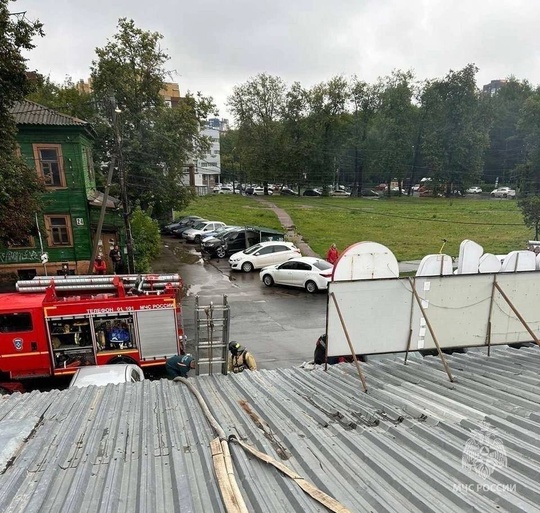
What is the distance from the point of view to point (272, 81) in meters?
58.9

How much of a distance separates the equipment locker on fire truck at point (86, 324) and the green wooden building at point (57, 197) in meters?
10.8

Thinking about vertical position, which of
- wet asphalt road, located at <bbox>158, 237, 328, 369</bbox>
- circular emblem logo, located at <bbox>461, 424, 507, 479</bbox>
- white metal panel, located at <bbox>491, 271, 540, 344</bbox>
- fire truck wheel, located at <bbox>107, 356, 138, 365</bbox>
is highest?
white metal panel, located at <bbox>491, 271, 540, 344</bbox>

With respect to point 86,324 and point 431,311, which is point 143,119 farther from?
point 431,311

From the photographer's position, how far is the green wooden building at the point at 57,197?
1833 cm

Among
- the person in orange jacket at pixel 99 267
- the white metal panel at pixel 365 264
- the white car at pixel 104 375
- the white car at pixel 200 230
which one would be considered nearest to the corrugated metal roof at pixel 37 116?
the person in orange jacket at pixel 99 267

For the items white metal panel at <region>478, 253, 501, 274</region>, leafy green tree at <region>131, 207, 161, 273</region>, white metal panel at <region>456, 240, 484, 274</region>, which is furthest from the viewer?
leafy green tree at <region>131, 207, 161, 273</region>

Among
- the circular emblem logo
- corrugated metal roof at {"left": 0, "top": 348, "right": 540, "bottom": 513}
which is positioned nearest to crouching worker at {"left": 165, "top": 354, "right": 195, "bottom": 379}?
corrugated metal roof at {"left": 0, "top": 348, "right": 540, "bottom": 513}

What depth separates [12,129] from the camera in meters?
12.1

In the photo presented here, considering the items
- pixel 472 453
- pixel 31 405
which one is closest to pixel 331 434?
pixel 472 453

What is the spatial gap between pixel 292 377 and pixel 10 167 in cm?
1085

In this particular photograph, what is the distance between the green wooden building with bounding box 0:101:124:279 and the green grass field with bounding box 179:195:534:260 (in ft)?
47.3

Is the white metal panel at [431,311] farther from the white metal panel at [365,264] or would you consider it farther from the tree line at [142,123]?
the tree line at [142,123]

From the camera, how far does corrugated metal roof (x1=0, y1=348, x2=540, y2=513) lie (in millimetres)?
2480

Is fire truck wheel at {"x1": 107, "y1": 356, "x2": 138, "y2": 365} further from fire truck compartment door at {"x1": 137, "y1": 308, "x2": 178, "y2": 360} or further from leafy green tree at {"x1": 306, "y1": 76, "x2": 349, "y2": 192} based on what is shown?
leafy green tree at {"x1": 306, "y1": 76, "x2": 349, "y2": 192}
